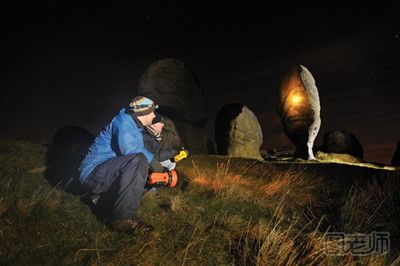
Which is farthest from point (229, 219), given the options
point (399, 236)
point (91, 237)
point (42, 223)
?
point (399, 236)

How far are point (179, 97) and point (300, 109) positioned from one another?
27.6 feet

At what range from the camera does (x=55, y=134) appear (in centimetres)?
1349

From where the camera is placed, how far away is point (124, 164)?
4953 millimetres

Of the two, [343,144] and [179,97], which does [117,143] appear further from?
[343,144]

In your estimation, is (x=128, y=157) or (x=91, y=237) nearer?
(x=91, y=237)

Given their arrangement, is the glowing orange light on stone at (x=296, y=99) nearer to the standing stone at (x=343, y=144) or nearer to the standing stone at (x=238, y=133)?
the standing stone at (x=238, y=133)

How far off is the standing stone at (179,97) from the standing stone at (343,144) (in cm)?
1318

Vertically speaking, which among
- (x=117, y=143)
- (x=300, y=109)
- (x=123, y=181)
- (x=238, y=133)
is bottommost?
(x=238, y=133)

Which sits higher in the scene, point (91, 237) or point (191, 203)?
point (91, 237)

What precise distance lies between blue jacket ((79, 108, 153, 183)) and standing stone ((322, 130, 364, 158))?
2499cm

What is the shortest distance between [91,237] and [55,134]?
10.0m

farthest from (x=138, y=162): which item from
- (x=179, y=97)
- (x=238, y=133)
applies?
(x=238, y=133)

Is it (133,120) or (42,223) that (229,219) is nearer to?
(133,120)

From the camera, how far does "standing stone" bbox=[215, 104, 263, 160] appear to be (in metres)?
20.1
